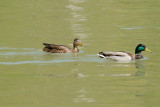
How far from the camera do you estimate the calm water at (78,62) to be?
14.8 meters

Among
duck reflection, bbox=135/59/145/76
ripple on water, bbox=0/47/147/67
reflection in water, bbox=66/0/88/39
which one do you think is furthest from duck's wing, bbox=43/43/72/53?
reflection in water, bbox=66/0/88/39

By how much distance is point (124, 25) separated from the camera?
33.7 meters

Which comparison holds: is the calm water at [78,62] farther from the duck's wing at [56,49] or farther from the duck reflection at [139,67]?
A: the duck's wing at [56,49]

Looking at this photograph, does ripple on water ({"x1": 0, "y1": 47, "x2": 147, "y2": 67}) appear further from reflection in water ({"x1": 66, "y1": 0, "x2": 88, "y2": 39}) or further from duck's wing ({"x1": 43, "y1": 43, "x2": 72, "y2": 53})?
reflection in water ({"x1": 66, "y1": 0, "x2": 88, "y2": 39})

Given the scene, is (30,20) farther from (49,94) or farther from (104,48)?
(49,94)

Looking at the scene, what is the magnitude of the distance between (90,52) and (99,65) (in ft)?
9.90

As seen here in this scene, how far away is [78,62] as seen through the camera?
2092 centimetres

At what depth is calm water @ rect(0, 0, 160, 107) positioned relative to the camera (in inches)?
581

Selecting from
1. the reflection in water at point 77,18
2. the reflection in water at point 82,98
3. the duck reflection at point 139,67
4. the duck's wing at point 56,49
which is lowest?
the reflection in water at point 77,18

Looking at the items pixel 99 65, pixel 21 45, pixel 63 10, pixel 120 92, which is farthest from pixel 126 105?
pixel 63 10

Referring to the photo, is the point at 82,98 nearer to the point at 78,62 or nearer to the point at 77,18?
the point at 78,62

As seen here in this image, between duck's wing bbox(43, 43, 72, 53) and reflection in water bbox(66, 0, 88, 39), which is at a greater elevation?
duck's wing bbox(43, 43, 72, 53)

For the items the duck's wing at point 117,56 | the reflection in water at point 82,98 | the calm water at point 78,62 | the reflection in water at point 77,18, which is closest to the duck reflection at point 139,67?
the calm water at point 78,62

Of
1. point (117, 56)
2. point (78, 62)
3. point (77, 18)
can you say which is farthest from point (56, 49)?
point (77, 18)
